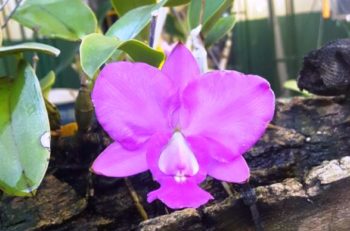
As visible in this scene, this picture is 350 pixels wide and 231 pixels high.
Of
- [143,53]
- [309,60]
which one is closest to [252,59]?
[309,60]

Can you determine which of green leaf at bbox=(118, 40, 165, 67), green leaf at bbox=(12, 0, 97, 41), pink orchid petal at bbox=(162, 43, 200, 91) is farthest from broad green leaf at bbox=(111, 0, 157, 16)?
pink orchid petal at bbox=(162, 43, 200, 91)

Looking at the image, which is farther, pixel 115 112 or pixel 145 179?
pixel 145 179

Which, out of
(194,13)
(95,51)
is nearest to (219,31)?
(194,13)

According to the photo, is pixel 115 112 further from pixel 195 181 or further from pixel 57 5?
pixel 57 5

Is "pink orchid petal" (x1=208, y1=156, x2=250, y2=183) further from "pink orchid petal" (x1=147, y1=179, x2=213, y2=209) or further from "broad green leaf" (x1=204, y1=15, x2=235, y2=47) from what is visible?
"broad green leaf" (x1=204, y1=15, x2=235, y2=47)

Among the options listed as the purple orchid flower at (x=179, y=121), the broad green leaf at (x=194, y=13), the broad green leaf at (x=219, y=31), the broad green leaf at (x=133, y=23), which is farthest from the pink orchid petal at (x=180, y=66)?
the broad green leaf at (x=219, y=31)

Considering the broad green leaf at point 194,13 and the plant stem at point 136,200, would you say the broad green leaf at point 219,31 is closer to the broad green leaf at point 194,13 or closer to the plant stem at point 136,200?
the broad green leaf at point 194,13
